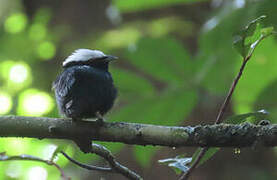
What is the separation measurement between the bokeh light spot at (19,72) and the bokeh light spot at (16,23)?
420mm

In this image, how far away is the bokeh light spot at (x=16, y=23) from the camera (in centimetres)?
466

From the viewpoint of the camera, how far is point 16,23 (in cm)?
475

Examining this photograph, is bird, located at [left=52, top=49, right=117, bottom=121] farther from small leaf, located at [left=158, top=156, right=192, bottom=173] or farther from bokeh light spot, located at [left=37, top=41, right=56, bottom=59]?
bokeh light spot, located at [left=37, top=41, right=56, bottom=59]

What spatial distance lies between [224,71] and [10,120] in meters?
1.25

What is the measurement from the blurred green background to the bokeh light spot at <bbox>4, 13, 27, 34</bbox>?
0.03 feet

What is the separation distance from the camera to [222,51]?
2.25m

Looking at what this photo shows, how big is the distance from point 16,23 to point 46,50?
2.04 ft

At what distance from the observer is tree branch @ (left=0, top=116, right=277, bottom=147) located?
1.24 metres

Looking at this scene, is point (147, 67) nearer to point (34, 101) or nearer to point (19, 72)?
point (34, 101)

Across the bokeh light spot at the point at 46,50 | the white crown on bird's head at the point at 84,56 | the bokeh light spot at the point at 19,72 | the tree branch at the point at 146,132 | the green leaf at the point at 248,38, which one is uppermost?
the green leaf at the point at 248,38

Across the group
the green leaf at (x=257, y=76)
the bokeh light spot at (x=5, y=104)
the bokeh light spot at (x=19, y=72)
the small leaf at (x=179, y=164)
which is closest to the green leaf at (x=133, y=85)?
the green leaf at (x=257, y=76)

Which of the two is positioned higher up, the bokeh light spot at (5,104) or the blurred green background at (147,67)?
the blurred green background at (147,67)

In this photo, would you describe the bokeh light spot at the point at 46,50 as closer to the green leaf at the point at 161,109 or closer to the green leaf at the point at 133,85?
the green leaf at the point at 133,85

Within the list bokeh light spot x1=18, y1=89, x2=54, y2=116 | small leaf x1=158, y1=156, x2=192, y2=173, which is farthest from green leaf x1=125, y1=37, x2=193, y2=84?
bokeh light spot x1=18, y1=89, x2=54, y2=116
